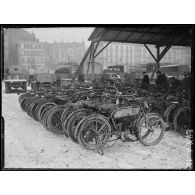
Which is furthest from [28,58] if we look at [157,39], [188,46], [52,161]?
[188,46]

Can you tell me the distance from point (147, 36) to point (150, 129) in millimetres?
1769

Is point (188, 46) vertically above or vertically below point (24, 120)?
above

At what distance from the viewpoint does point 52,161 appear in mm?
5230

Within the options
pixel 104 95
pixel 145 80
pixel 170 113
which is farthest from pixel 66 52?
pixel 170 113

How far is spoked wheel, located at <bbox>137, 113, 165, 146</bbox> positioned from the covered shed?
0.99 meters

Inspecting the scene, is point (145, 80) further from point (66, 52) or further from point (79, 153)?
point (79, 153)

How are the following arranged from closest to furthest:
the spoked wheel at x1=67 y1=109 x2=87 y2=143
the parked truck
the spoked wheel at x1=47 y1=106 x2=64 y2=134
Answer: the spoked wheel at x1=67 y1=109 x2=87 y2=143
the parked truck
the spoked wheel at x1=47 y1=106 x2=64 y2=134

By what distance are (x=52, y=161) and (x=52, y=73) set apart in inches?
69.8

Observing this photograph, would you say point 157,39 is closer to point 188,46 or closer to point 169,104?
point 188,46

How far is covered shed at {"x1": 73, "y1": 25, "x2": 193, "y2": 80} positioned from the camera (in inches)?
205

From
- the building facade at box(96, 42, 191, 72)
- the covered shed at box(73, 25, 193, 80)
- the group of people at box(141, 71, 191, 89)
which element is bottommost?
the group of people at box(141, 71, 191, 89)

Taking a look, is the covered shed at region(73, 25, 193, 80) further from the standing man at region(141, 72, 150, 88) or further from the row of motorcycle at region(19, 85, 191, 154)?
the row of motorcycle at region(19, 85, 191, 154)

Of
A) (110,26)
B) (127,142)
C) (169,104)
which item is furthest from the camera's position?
(169,104)

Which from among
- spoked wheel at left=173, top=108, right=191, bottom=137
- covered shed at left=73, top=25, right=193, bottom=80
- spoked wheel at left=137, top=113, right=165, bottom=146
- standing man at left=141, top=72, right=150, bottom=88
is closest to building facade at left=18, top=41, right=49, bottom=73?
covered shed at left=73, top=25, right=193, bottom=80
